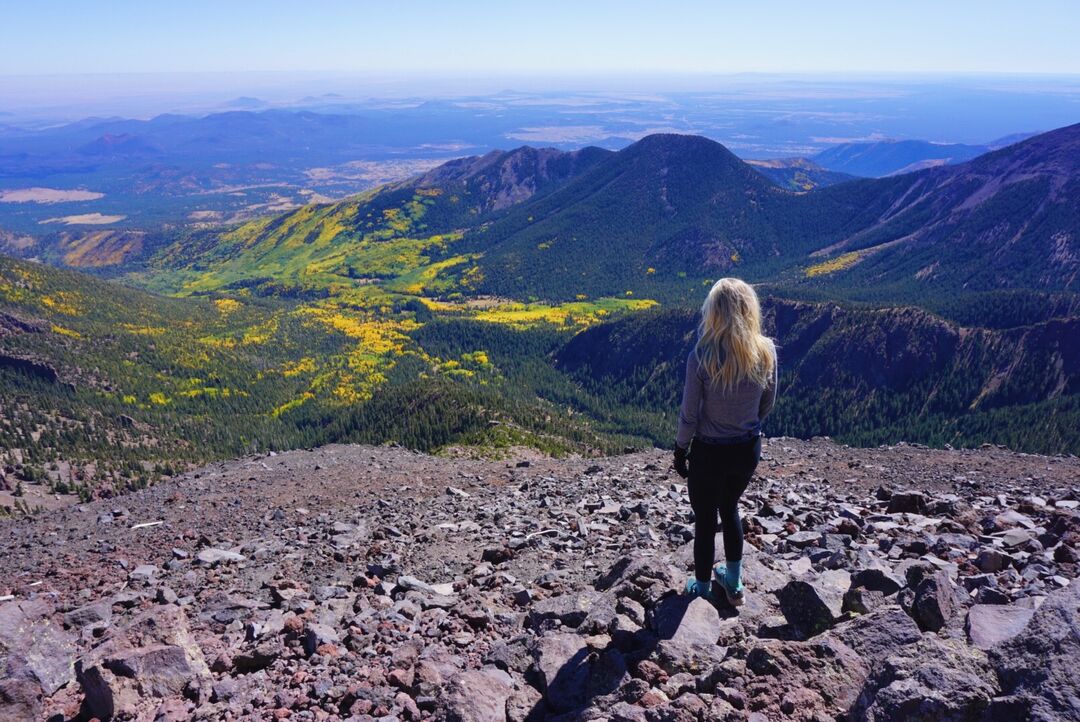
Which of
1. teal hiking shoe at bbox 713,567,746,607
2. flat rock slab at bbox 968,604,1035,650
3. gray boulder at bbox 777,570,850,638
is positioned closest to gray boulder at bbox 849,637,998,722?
flat rock slab at bbox 968,604,1035,650

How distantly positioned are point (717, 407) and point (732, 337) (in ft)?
3.31

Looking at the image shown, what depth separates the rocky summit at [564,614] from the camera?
634cm

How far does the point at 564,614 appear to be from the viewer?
9500 mm

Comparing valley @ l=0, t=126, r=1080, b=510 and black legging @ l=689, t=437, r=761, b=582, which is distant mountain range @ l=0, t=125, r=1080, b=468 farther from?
black legging @ l=689, t=437, r=761, b=582

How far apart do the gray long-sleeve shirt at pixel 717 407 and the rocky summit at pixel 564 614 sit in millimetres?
2310

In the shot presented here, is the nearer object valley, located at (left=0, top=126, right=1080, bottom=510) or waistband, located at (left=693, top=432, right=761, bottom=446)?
waistband, located at (left=693, top=432, right=761, bottom=446)

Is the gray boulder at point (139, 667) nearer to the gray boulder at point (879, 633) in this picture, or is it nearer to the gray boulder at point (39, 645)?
the gray boulder at point (39, 645)

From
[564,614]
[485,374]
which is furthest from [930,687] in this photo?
[485,374]

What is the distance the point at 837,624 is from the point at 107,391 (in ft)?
350

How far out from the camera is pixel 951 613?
7.59 m

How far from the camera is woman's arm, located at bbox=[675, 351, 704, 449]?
8.68m

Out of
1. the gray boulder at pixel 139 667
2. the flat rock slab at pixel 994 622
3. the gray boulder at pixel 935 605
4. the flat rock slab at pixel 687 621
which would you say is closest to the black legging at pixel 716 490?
the flat rock slab at pixel 687 621

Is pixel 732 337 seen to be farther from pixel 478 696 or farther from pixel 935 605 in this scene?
pixel 478 696

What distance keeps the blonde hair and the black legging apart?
3.57ft
